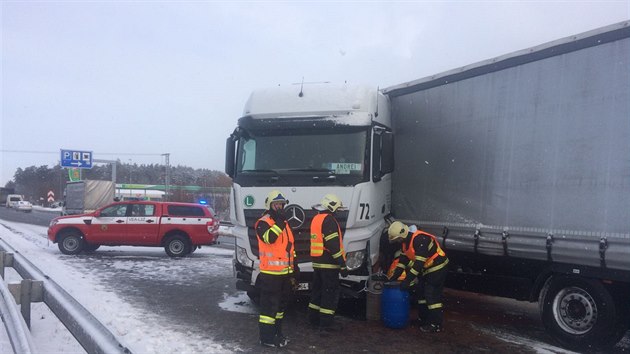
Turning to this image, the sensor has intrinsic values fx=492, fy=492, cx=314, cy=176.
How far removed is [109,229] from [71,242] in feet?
4.22

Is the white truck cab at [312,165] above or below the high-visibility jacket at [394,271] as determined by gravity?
above

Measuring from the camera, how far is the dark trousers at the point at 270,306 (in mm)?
5988

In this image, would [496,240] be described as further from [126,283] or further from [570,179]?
[126,283]

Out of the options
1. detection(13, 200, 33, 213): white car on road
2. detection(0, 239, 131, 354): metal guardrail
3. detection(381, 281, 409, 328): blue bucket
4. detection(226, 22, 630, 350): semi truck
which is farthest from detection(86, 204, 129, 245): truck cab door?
detection(13, 200, 33, 213): white car on road

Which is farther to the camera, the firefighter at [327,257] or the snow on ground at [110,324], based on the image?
Answer: the firefighter at [327,257]

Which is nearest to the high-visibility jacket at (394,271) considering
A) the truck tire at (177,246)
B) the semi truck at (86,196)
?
the truck tire at (177,246)

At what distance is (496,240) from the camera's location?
666cm

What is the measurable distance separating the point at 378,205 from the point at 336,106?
167 centimetres

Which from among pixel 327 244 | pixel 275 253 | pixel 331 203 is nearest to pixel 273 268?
pixel 275 253

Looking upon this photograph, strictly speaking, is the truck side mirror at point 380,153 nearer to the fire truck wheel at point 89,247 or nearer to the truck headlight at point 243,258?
the truck headlight at point 243,258

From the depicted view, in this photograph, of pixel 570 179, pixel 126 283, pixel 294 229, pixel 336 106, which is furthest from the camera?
pixel 126 283

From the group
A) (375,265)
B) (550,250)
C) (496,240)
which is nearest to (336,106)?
(375,265)

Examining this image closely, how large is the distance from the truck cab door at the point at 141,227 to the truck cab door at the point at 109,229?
0.19m

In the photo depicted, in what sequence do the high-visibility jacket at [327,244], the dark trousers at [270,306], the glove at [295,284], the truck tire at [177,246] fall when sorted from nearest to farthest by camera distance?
the dark trousers at [270,306], the high-visibility jacket at [327,244], the glove at [295,284], the truck tire at [177,246]
